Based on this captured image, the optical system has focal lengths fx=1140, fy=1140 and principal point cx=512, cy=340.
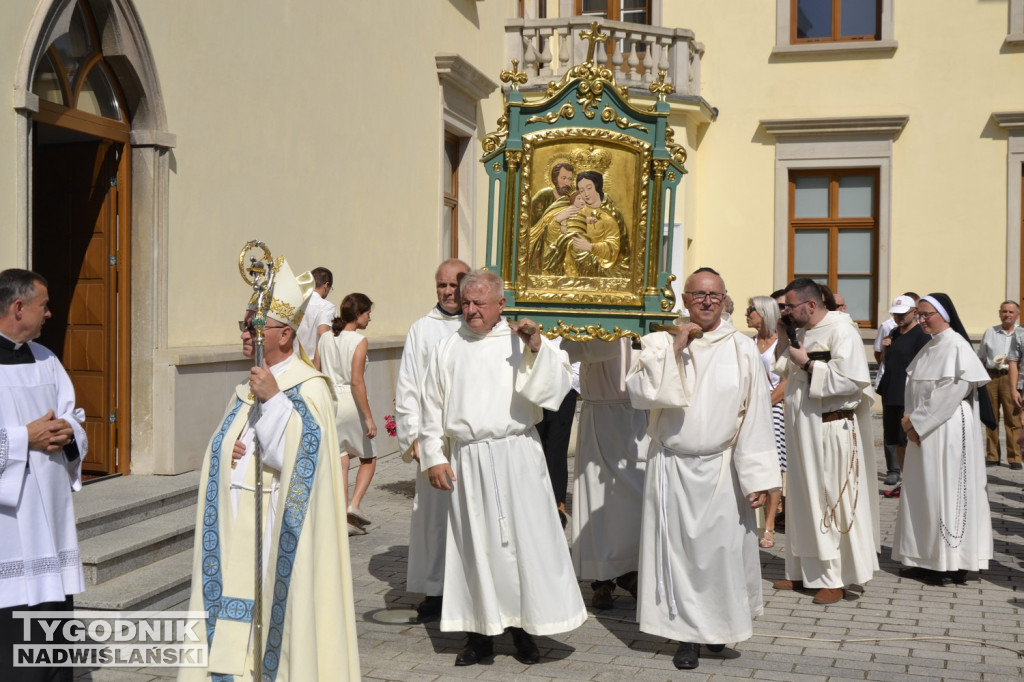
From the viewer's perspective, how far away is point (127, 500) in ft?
23.9

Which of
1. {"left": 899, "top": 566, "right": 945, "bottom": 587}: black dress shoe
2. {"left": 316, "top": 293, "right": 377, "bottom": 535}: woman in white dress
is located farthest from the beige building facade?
{"left": 899, "top": 566, "right": 945, "bottom": 587}: black dress shoe

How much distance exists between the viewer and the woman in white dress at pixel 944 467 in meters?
7.48

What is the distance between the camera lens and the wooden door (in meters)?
8.07

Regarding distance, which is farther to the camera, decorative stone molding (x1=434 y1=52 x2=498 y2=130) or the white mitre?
decorative stone molding (x1=434 y1=52 x2=498 y2=130)

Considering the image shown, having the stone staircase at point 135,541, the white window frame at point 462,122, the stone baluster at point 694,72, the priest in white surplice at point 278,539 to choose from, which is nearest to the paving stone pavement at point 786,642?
the stone staircase at point 135,541

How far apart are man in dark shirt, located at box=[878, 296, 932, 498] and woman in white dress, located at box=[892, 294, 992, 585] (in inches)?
100.0

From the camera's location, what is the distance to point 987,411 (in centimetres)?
892

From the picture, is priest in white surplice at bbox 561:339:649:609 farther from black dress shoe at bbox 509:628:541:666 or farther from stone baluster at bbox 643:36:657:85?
stone baluster at bbox 643:36:657:85

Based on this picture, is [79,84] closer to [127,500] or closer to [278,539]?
[127,500]

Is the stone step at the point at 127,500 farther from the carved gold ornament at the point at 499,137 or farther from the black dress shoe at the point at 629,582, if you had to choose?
the carved gold ornament at the point at 499,137

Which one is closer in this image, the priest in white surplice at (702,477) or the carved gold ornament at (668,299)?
the priest in white surplice at (702,477)

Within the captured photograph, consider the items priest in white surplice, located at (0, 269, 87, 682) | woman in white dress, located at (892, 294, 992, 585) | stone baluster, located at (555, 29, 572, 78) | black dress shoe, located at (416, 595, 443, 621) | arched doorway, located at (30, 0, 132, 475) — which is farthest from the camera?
stone baluster, located at (555, 29, 572, 78)

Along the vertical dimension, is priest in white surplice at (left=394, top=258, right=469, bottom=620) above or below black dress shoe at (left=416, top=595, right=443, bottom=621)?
above

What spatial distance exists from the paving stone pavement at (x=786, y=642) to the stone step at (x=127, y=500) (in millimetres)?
1290
